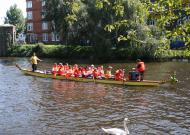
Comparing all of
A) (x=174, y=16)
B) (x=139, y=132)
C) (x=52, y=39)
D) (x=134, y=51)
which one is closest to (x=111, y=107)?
(x=139, y=132)

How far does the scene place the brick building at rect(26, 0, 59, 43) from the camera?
371ft

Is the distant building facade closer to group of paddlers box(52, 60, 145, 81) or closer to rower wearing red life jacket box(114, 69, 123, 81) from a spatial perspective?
group of paddlers box(52, 60, 145, 81)

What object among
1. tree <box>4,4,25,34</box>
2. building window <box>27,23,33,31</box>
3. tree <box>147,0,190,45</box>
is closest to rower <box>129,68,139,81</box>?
tree <box>147,0,190,45</box>

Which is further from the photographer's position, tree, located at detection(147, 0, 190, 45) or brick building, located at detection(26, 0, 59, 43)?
brick building, located at detection(26, 0, 59, 43)

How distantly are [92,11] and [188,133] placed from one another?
4700cm

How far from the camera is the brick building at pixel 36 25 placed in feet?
371

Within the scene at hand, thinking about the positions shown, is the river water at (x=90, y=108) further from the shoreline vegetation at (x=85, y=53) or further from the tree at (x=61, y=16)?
the tree at (x=61, y=16)

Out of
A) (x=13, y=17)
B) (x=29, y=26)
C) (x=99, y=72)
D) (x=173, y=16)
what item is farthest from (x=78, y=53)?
(x=13, y=17)

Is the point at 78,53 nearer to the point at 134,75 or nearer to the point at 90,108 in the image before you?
the point at 134,75

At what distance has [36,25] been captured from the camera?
115625mm

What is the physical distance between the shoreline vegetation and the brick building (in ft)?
80.1

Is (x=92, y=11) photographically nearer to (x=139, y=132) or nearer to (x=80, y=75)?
(x=80, y=75)

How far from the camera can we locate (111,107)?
920 inches

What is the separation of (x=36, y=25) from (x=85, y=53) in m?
48.8
